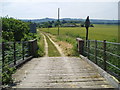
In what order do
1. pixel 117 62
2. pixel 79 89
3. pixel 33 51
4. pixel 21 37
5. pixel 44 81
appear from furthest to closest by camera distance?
pixel 21 37, pixel 33 51, pixel 117 62, pixel 44 81, pixel 79 89

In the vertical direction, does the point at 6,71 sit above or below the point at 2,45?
below

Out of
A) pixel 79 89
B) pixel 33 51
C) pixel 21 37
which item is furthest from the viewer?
pixel 21 37

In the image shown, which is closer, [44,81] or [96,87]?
[96,87]

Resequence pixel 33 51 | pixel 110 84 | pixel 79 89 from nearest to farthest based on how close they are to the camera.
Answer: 1. pixel 79 89
2. pixel 110 84
3. pixel 33 51

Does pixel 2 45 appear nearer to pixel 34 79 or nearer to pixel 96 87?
pixel 34 79

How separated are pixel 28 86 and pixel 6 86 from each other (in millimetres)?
506

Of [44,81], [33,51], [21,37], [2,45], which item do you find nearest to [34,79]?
[44,81]

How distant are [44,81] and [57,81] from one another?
1.11ft

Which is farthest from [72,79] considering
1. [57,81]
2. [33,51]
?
[33,51]

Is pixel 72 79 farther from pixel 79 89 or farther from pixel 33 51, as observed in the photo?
pixel 33 51

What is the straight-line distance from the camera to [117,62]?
8625 millimetres

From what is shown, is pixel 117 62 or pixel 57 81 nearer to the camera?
pixel 57 81

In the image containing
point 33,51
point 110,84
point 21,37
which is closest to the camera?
point 110,84

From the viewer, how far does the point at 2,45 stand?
590 centimetres
